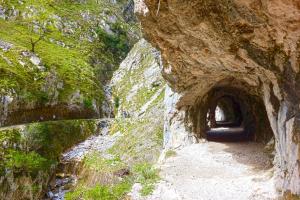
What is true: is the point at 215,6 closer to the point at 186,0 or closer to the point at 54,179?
the point at 186,0

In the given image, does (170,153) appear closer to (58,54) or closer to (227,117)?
(58,54)

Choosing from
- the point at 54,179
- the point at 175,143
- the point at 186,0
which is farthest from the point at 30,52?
the point at 186,0

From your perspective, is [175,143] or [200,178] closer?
[200,178]

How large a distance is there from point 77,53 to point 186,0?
39.2 m

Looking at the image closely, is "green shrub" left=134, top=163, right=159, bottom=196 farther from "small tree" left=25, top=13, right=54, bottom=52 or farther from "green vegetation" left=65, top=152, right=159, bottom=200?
"small tree" left=25, top=13, right=54, bottom=52

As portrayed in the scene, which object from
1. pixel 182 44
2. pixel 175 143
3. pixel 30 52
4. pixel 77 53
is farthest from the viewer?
pixel 77 53

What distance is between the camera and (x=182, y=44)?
12875 millimetres

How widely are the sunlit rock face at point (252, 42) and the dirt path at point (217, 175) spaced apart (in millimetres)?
1133

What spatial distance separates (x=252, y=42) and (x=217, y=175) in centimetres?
625

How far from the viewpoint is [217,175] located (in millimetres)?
13938

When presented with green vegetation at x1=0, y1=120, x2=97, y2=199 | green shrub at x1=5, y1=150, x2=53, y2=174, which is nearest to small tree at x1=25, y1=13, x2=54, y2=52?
green vegetation at x1=0, y1=120, x2=97, y2=199

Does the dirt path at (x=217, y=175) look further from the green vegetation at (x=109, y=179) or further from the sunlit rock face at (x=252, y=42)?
the sunlit rock face at (x=252, y=42)

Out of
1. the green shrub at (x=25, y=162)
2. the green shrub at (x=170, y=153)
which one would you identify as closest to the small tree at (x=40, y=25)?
Answer: the green shrub at (x=25, y=162)

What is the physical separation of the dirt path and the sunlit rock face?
3.72 ft
